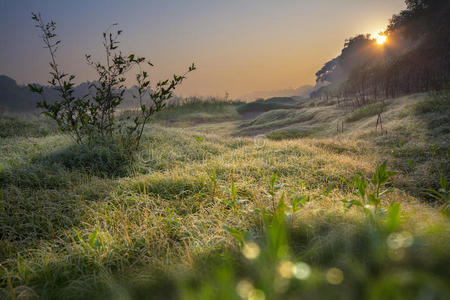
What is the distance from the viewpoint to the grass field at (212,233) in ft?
3.03

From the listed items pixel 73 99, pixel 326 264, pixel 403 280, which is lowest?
pixel 326 264

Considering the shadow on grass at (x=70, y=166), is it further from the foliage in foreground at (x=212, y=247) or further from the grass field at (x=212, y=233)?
the foliage in foreground at (x=212, y=247)

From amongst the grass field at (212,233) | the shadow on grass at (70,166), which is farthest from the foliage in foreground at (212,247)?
the shadow on grass at (70,166)

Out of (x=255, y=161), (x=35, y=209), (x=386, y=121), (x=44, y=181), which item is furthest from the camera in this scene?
(x=386, y=121)

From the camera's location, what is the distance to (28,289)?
3.67 ft

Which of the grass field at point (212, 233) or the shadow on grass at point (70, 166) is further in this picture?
the shadow on grass at point (70, 166)

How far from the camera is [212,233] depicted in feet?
5.36

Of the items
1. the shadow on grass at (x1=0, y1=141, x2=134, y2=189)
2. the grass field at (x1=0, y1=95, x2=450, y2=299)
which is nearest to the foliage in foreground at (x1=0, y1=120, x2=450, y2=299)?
the grass field at (x1=0, y1=95, x2=450, y2=299)

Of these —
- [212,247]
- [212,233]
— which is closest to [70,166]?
[212,233]

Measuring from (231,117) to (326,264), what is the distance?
19027 mm

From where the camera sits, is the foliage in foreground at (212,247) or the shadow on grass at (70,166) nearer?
the foliage in foreground at (212,247)

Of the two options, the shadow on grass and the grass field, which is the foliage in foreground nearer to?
the grass field

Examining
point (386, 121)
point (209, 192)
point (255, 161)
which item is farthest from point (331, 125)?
point (209, 192)

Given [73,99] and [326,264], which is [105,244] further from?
[73,99]
